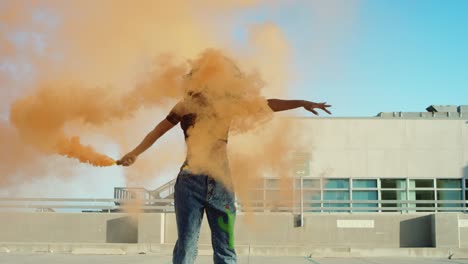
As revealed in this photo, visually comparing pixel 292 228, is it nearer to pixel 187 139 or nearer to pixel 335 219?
pixel 335 219

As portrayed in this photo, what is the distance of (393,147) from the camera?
2336 cm

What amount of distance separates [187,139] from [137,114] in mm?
1105

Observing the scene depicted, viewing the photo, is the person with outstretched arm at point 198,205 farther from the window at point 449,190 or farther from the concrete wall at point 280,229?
the window at point 449,190

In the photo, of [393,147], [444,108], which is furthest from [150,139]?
[444,108]

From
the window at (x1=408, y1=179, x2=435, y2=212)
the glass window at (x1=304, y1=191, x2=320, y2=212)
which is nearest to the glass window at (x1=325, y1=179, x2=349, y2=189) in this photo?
the window at (x1=408, y1=179, x2=435, y2=212)

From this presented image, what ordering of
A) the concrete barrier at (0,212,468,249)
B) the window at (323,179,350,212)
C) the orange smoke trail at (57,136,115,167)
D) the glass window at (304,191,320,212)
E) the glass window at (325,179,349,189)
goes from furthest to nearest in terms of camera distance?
the glass window at (325,179,349,189), the window at (323,179,350,212), the concrete barrier at (0,212,468,249), the glass window at (304,191,320,212), the orange smoke trail at (57,136,115,167)

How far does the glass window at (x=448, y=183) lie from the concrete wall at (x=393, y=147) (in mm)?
260

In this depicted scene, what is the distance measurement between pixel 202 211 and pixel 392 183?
1997 cm

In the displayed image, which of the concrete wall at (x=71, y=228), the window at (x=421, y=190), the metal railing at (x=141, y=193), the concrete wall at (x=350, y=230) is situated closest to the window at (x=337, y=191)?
the window at (x=421, y=190)

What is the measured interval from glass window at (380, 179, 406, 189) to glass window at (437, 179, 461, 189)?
1332 millimetres

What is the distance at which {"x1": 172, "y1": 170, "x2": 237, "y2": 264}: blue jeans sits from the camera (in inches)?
171

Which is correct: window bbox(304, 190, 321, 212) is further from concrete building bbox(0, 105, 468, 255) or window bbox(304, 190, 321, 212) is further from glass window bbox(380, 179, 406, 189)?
glass window bbox(380, 179, 406, 189)

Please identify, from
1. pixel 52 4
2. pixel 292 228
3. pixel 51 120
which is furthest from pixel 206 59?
pixel 292 228

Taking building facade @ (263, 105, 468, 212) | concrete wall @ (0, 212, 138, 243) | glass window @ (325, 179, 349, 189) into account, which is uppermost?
building facade @ (263, 105, 468, 212)
